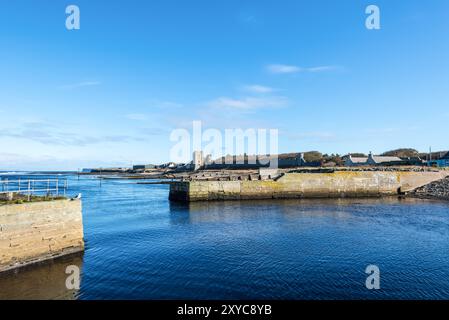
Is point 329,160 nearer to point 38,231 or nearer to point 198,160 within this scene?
point 198,160

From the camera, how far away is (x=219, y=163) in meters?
178

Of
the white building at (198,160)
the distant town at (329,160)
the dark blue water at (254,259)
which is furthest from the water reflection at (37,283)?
the white building at (198,160)

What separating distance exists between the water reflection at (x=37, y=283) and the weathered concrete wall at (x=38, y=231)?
2.29 feet

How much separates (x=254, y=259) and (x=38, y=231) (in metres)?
13.3

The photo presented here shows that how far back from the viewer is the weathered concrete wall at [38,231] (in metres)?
17.2

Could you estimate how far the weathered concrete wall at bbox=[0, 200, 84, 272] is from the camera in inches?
678

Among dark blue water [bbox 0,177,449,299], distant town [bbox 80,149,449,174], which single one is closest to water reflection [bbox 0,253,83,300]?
dark blue water [bbox 0,177,449,299]

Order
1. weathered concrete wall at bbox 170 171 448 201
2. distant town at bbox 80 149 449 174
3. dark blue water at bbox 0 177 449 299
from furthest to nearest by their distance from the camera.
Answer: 1. distant town at bbox 80 149 449 174
2. weathered concrete wall at bbox 170 171 448 201
3. dark blue water at bbox 0 177 449 299

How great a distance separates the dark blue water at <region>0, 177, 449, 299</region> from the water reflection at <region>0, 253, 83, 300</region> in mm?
46

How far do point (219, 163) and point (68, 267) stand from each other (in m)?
159

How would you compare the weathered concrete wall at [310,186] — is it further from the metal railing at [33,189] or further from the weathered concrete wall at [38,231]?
the weathered concrete wall at [38,231]

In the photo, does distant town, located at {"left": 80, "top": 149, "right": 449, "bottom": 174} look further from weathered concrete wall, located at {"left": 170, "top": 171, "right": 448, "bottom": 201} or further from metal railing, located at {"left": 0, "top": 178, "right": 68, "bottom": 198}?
metal railing, located at {"left": 0, "top": 178, "right": 68, "bottom": 198}

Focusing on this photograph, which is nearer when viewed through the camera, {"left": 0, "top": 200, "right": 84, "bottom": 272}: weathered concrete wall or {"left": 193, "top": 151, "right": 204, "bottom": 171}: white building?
{"left": 0, "top": 200, "right": 84, "bottom": 272}: weathered concrete wall

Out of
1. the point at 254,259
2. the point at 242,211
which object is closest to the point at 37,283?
the point at 254,259
